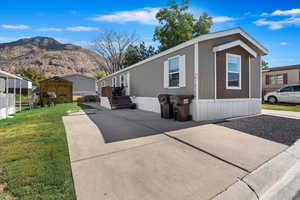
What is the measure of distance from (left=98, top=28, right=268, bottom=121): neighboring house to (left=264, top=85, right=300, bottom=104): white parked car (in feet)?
19.7

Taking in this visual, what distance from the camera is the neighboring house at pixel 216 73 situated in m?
5.90

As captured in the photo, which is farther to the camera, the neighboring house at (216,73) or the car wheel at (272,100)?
the car wheel at (272,100)

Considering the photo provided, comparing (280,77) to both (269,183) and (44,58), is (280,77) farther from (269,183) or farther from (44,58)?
(44,58)

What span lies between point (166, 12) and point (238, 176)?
865 inches

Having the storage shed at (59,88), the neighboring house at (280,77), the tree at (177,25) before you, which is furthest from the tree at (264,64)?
the storage shed at (59,88)

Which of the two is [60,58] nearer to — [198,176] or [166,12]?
[166,12]

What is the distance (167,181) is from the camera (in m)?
1.99

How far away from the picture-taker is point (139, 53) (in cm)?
2461

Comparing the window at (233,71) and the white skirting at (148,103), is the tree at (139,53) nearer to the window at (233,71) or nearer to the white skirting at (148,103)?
the white skirting at (148,103)

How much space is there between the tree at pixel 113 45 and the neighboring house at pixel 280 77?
20595 millimetres

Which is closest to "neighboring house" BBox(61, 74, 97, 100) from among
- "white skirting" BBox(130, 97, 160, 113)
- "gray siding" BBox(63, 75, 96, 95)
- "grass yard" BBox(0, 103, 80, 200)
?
"gray siding" BBox(63, 75, 96, 95)

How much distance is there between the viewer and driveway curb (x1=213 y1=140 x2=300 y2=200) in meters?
1.77

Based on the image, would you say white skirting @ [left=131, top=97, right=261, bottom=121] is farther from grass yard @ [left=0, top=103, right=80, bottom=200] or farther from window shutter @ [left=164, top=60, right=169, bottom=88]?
grass yard @ [left=0, top=103, right=80, bottom=200]

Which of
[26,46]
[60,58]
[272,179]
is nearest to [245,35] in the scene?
[272,179]
